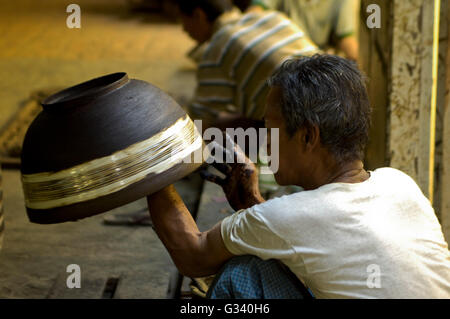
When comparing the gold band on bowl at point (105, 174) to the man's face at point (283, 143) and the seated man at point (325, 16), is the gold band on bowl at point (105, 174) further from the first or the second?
the seated man at point (325, 16)

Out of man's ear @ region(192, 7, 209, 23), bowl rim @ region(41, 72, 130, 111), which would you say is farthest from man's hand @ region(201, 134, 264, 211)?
man's ear @ region(192, 7, 209, 23)

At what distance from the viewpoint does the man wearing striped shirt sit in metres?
4.12

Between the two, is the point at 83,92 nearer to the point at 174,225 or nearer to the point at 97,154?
the point at 97,154

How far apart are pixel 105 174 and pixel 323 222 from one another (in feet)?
2.22

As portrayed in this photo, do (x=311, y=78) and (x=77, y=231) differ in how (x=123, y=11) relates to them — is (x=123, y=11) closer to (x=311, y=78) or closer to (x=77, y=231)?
(x=77, y=231)

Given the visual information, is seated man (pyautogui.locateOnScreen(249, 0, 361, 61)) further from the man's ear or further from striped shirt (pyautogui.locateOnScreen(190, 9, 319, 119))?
striped shirt (pyautogui.locateOnScreen(190, 9, 319, 119))

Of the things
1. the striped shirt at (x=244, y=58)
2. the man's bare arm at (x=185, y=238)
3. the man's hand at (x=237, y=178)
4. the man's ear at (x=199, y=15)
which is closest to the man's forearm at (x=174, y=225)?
the man's bare arm at (x=185, y=238)

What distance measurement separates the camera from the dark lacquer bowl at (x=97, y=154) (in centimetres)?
216

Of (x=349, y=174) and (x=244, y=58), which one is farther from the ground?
(x=244, y=58)

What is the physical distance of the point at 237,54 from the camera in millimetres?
4266

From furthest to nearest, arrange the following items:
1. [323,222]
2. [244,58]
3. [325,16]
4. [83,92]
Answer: [325,16]
[244,58]
[83,92]
[323,222]

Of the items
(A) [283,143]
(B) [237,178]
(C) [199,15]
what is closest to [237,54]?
(C) [199,15]

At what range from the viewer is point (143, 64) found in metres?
8.30
